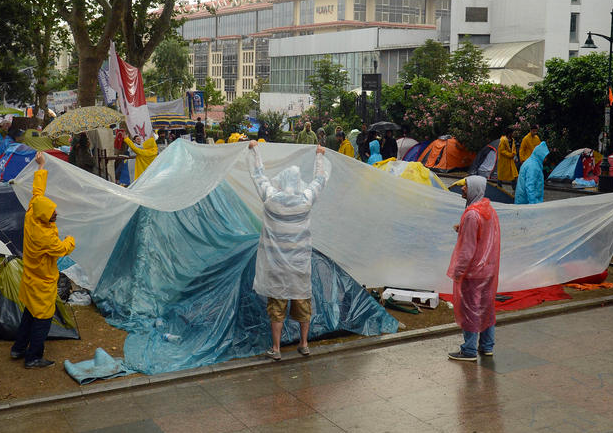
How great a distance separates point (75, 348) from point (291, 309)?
2066mm

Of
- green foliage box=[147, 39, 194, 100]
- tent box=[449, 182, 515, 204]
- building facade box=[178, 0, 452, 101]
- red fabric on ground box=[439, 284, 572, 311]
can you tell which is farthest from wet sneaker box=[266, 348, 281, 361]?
green foliage box=[147, 39, 194, 100]

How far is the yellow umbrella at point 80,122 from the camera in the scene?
1620 cm

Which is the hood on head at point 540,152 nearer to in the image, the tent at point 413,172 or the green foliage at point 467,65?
the tent at point 413,172

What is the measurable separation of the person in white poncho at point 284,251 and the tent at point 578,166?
1757 centimetres

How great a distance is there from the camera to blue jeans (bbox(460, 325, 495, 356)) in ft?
22.6

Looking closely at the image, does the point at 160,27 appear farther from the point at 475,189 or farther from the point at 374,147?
the point at 475,189

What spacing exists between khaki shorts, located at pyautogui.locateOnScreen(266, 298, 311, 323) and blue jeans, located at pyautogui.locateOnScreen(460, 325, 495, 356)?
1.48m

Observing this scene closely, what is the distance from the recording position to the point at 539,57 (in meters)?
56.6

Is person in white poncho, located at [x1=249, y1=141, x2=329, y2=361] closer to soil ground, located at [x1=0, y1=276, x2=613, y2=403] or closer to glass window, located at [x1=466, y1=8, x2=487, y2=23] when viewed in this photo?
soil ground, located at [x1=0, y1=276, x2=613, y2=403]

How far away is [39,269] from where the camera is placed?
254 inches

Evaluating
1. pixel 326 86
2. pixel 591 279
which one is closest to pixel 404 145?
pixel 326 86

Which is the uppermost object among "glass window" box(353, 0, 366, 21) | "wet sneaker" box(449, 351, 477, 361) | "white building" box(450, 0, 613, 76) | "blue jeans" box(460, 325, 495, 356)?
"glass window" box(353, 0, 366, 21)

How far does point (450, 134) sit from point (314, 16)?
8896 cm

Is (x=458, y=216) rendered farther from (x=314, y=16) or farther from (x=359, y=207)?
(x=314, y=16)
